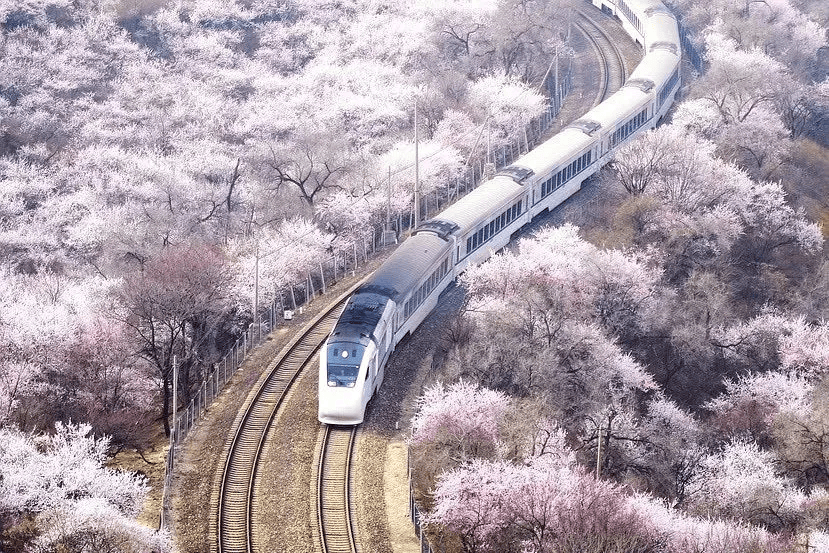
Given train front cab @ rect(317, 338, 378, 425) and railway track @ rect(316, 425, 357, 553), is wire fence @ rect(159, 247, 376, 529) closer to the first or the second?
railway track @ rect(316, 425, 357, 553)

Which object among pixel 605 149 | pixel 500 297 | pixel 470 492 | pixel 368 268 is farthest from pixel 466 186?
pixel 470 492

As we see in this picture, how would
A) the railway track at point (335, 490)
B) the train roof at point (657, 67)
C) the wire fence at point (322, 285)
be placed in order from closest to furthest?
the railway track at point (335, 490)
the wire fence at point (322, 285)
the train roof at point (657, 67)

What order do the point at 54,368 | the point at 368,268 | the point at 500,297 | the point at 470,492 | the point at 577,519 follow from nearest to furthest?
the point at 577,519, the point at 470,492, the point at 54,368, the point at 500,297, the point at 368,268

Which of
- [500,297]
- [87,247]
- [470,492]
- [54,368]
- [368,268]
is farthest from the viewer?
[87,247]

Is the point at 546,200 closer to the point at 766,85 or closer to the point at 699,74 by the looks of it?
the point at 766,85

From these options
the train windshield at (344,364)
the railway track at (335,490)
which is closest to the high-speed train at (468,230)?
the train windshield at (344,364)

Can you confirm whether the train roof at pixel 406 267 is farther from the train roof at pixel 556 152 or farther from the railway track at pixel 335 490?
A: the train roof at pixel 556 152

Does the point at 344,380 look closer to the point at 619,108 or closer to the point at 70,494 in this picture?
the point at 70,494
